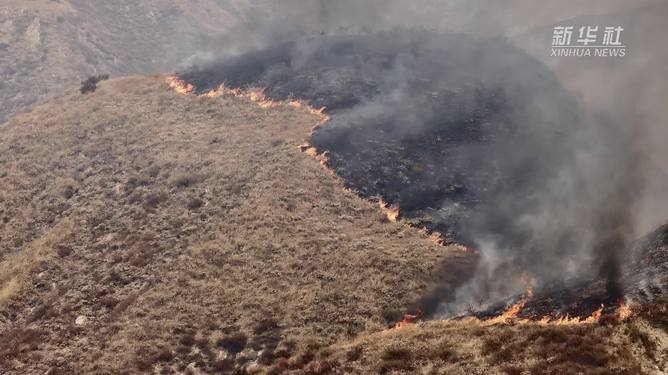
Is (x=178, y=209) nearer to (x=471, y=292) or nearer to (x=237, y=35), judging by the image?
(x=471, y=292)

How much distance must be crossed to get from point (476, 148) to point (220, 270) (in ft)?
103

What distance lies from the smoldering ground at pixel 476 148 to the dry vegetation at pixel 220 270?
13.6ft

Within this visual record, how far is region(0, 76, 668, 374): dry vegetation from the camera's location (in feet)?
73.5

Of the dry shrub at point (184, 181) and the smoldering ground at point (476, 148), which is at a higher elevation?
the smoldering ground at point (476, 148)

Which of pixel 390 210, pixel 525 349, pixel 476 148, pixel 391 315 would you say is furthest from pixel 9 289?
pixel 476 148

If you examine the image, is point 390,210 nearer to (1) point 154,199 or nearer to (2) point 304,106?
(1) point 154,199

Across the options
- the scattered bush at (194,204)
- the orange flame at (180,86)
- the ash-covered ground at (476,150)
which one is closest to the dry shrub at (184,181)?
the scattered bush at (194,204)

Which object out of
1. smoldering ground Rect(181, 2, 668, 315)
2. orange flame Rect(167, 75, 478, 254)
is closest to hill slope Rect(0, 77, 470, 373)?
orange flame Rect(167, 75, 478, 254)

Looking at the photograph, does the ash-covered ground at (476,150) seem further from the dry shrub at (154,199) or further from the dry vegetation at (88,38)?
the dry vegetation at (88,38)

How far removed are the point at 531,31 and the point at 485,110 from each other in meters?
63.1

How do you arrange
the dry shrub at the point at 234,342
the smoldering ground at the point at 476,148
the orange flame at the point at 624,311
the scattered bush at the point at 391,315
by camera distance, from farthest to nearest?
the smoldering ground at the point at 476,148
the scattered bush at the point at 391,315
the dry shrub at the point at 234,342
the orange flame at the point at 624,311

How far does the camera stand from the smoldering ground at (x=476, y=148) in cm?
3712

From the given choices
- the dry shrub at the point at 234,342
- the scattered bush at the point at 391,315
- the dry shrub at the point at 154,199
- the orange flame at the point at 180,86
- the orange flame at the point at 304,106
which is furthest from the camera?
the orange flame at the point at 180,86

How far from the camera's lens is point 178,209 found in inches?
1736
